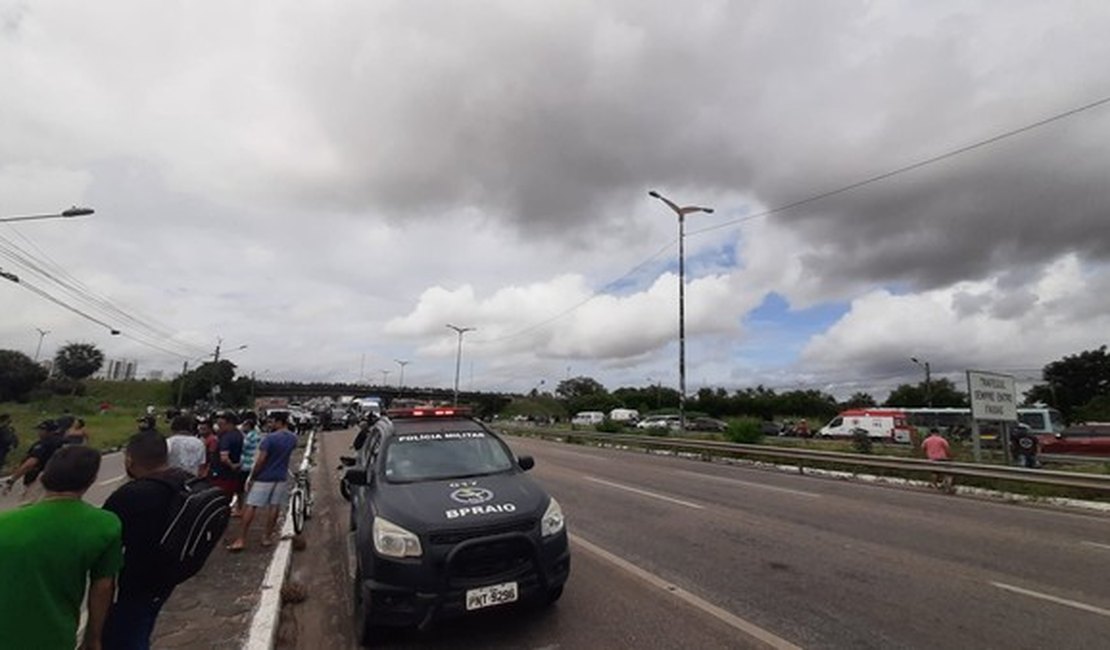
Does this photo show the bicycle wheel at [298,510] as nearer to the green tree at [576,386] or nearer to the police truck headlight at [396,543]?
the police truck headlight at [396,543]

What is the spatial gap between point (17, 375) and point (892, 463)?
9945 centimetres

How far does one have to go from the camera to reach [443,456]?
622cm

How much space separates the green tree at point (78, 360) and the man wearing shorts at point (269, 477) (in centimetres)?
13463

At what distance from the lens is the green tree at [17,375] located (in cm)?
7612

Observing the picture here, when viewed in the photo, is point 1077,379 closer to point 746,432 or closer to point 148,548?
point 746,432

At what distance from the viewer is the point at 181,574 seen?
3367mm

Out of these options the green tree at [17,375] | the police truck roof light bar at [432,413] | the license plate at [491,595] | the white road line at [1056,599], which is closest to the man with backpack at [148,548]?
the license plate at [491,595]

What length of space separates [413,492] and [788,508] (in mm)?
8084

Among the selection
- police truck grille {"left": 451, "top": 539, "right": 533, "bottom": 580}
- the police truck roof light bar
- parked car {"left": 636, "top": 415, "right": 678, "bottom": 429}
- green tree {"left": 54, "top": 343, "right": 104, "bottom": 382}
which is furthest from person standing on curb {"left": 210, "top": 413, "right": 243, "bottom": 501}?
green tree {"left": 54, "top": 343, "right": 104, "bottom": 382}

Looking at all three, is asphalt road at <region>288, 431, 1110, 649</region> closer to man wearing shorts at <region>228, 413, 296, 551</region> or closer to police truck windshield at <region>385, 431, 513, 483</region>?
man wearing shorts at <region>228, 413, 296, 551</region>

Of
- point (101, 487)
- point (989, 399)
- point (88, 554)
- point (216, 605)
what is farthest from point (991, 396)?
point (101, 487)

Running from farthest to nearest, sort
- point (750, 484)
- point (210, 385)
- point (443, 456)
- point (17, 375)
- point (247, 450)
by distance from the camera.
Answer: point (210, 385)
point (17, 375)
point (750, 484)
point (247, 450)
point (443, 456)

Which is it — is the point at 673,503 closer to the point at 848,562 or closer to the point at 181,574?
the point at 848,562

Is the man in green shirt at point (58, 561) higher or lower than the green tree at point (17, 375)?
lower
